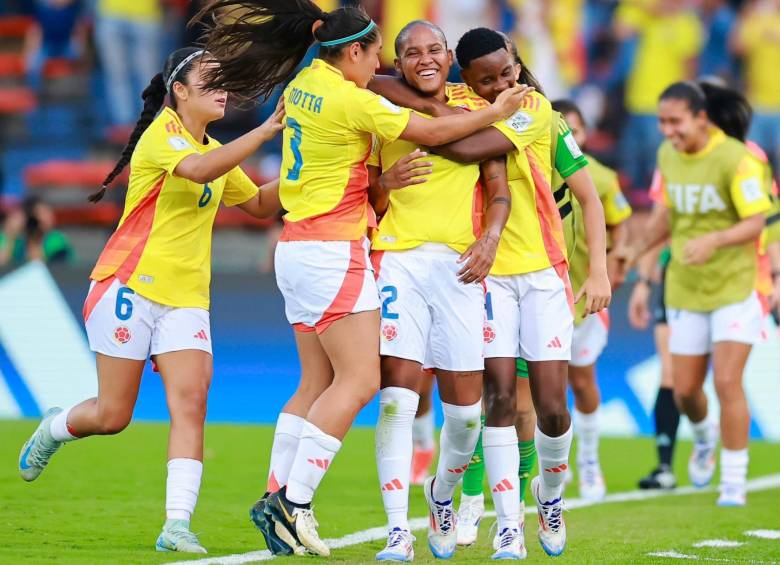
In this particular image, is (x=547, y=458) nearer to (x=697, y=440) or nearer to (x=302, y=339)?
(x=302, y=339)

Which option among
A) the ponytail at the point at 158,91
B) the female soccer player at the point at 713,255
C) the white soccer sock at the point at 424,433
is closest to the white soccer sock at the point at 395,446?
the ponytail at the point at 158,91

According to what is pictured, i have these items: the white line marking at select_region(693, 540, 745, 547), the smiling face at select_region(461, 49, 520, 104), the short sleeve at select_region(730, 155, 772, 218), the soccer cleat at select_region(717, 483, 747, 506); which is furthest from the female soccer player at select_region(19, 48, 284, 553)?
the soccer cleat at select_region(717, 483, 747, 506)

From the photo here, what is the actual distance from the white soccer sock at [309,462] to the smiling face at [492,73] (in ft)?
5.43

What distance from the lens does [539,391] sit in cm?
616

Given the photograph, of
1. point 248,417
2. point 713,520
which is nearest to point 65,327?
point 248,417

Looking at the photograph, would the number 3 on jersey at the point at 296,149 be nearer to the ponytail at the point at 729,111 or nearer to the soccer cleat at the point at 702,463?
the ponytail at the point at 729,111

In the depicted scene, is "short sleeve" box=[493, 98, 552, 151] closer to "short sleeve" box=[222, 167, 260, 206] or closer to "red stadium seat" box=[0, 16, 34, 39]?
"short sleeve" box=[222, 167, 260, 206]

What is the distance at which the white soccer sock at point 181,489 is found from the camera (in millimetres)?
6055

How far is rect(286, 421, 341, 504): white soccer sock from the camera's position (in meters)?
5.68

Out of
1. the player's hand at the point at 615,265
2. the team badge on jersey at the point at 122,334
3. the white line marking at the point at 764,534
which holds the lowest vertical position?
the white line marking at the point at 764,534

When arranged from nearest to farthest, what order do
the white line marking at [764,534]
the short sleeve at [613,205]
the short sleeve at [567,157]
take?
1. the short sleeve at [567,157]
2. the white line marking at [764,534]
3. the short sleeve at [613,205]

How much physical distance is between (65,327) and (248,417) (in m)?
1.77

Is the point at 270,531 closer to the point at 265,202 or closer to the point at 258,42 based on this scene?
the point at 265,202

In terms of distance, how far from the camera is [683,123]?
8617mm
